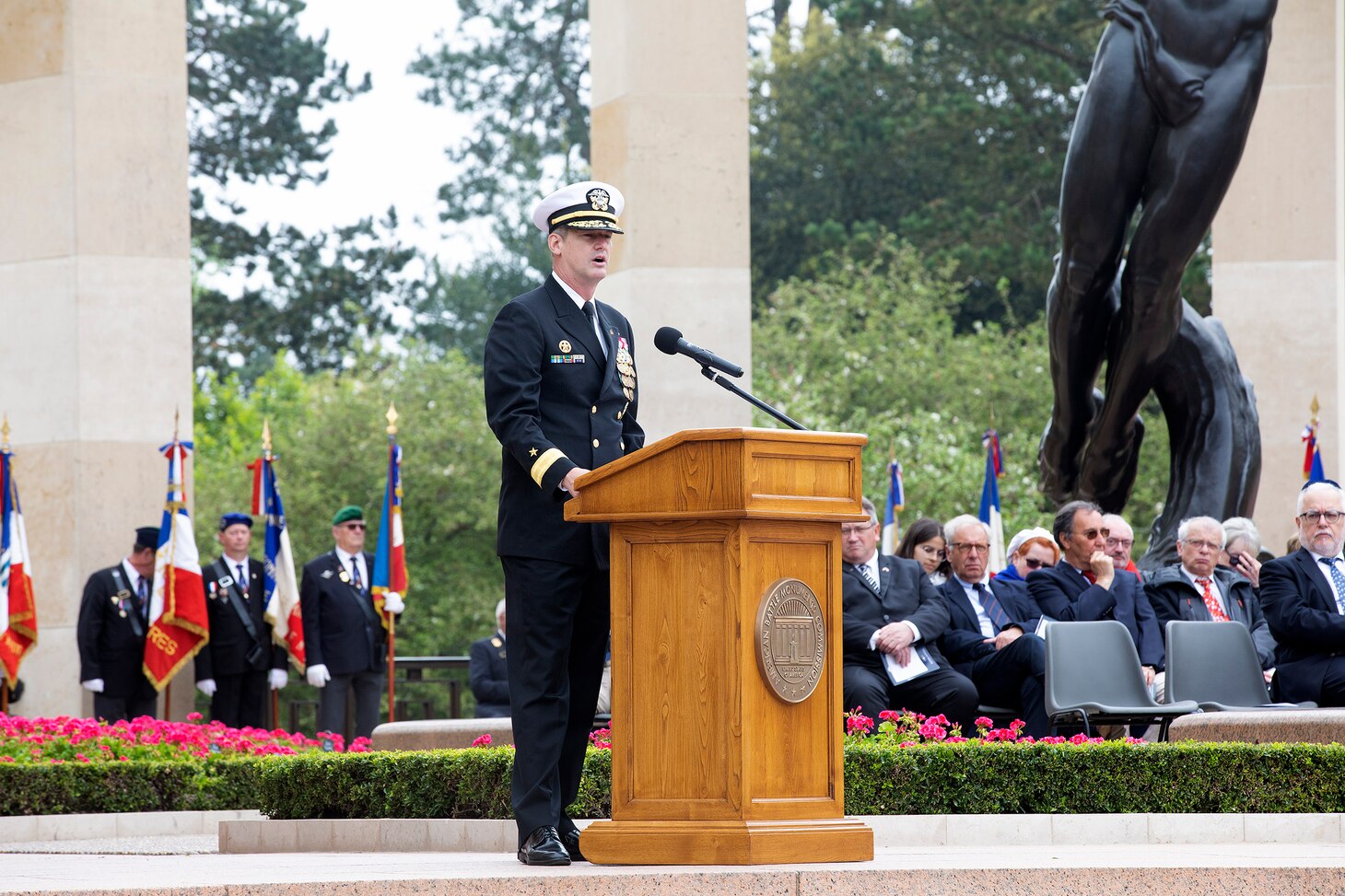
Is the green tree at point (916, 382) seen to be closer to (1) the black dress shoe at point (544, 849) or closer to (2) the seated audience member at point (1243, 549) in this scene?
(2) the seated audience member at point (1243, 549)

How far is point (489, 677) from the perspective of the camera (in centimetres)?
1248

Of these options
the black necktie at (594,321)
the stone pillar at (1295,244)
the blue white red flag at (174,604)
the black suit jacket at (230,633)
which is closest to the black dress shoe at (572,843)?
the black necktie at (594,321)

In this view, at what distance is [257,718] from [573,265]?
8.97 metres

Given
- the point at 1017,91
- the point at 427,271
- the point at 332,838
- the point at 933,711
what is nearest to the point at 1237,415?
the point at 933,711

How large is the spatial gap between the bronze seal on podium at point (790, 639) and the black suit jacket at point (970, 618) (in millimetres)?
4596

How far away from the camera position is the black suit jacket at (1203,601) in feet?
33.0

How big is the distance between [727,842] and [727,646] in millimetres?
457

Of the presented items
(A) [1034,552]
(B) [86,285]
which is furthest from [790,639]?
(B) [86,285]

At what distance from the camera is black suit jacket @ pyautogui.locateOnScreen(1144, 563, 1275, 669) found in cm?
1007

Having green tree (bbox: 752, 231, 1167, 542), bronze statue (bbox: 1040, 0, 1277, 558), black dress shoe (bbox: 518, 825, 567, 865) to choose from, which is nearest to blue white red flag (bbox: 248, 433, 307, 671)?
bronze statue (bbox: 1040, 0, 1277, 558)

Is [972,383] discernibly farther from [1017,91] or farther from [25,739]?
[25,739]

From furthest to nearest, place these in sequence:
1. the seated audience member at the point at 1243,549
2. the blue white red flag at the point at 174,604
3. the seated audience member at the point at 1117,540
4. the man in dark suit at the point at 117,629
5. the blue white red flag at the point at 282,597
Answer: the blue white red flag at the point at 282,597 → the man in dark suit at the point at 117,629 → the blue white red flag at the point at 174,604 → the seated audience member at the point at 1243,549 → the seated audience member at the point at 1117,540

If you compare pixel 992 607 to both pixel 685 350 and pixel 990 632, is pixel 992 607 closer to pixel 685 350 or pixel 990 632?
pixel 990 632

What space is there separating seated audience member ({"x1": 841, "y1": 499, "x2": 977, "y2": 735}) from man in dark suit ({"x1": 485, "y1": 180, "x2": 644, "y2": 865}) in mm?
3724
